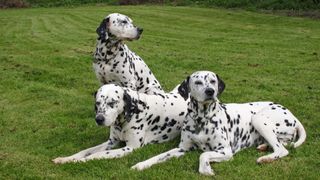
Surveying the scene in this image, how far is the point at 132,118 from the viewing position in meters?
8.89

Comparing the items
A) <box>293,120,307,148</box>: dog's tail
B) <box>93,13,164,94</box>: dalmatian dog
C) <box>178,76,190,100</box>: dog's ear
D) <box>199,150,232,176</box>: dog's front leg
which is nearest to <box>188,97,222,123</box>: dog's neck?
<box>178,76,190,100</box>: dog's ear

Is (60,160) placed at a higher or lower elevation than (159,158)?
lower

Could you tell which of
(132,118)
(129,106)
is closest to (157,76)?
(132,118)

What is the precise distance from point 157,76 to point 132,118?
7.17 meters

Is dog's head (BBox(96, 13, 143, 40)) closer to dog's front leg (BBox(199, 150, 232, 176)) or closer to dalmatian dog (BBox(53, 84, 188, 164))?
dalmatian dog (BBox(53, 84, 188, 164))

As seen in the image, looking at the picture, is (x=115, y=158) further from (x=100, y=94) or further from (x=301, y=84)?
(x=301, y=84)

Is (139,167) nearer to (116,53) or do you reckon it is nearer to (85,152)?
(85,152)

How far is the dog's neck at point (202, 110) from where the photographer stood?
8.31 m

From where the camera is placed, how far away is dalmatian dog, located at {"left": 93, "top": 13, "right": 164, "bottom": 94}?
10555mm

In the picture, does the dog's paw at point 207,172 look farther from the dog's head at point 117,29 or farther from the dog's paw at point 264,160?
the dog's head at point 117,29

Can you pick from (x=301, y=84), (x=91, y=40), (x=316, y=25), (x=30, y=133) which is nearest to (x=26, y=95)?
(x=30, y=133)

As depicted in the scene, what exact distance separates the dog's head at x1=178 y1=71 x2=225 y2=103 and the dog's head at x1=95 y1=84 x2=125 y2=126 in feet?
3.53

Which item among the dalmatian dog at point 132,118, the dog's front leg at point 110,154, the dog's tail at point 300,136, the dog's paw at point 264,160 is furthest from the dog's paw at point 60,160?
the dog's tail at point 300,136

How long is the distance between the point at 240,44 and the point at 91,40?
6.64m
